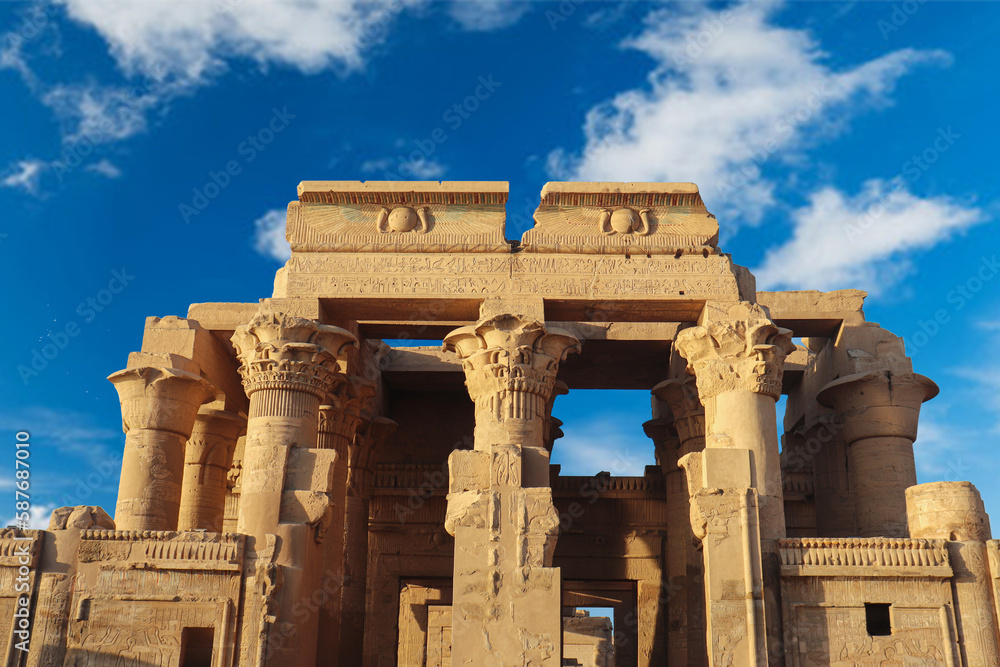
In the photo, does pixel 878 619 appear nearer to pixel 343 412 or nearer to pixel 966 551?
pixel 966 551

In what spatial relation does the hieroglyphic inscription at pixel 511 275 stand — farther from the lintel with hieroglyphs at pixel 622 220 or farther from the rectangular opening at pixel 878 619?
the rectangular opening at pixel 878 619

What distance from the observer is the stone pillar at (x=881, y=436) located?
57.5ft

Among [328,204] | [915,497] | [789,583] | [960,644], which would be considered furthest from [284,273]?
[960,644]

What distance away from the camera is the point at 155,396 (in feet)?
57.7

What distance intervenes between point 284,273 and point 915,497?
10.5 meters

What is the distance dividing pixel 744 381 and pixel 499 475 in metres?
4.23

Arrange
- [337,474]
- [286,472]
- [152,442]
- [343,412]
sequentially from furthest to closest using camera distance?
[343,412] < [337,474] < [152,442] < [286,472]

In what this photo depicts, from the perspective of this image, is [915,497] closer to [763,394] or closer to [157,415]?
[763,394]

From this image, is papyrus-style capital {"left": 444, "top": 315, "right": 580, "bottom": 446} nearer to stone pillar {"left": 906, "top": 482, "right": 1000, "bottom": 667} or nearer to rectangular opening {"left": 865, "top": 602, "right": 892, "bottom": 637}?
rectangular opening {"left": 865, "top": 602, "right": 892, "bottom": 637}

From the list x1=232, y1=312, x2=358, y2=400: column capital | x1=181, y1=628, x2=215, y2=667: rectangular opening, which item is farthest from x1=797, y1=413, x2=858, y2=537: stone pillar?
x1=181, y1=628, x2=215, y2=667: rectangular opening

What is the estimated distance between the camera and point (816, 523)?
2106cm

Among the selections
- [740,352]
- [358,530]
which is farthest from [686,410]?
[358,530]

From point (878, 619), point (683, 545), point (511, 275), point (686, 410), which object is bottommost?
point (878, 619)

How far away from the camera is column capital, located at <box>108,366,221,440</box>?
17.6 m
